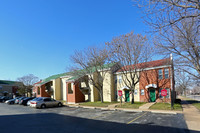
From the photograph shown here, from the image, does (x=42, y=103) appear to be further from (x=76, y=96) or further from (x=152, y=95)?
(x=152, y=95)

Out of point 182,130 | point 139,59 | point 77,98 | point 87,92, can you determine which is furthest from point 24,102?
point 182,130

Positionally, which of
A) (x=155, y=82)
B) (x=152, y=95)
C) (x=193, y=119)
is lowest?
(x=193, y=119)

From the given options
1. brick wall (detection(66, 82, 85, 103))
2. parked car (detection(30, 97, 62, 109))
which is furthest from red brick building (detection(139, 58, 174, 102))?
parked car (detection(30, 97, 62, 109))

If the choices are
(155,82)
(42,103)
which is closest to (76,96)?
(42,103)

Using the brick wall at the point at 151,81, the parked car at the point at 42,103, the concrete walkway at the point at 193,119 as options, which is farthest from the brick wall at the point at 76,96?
the concrete walkway at the point at 193,119

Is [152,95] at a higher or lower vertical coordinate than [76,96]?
higher

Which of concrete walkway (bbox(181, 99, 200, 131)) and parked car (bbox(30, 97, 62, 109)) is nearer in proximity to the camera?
concrete walkway (bbox(181, 99, 200, 131))

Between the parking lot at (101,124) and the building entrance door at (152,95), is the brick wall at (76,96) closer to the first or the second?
the building entrance door at (152,95)

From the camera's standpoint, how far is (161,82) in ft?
70.6

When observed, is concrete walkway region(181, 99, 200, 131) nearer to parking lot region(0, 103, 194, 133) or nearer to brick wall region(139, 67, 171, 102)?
parking lot region(0, 103, 194, 133)

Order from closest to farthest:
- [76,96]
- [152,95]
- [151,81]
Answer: [152,95], [151,81], [76,96]

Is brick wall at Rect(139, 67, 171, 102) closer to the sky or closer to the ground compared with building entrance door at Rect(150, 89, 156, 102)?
closer to the sky

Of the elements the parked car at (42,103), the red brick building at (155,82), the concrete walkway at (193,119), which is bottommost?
the parked car at (42,103)

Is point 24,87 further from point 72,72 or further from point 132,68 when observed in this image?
point 132,68
